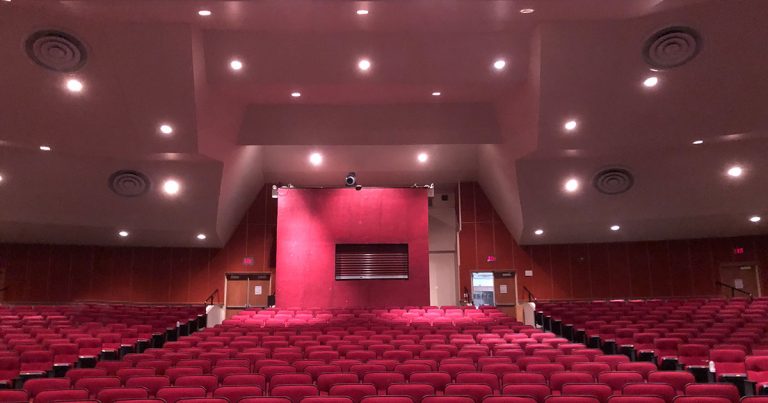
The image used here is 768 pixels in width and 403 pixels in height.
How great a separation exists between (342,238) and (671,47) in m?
10.3

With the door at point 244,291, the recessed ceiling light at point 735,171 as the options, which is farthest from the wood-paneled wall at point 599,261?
the door at point 244,291

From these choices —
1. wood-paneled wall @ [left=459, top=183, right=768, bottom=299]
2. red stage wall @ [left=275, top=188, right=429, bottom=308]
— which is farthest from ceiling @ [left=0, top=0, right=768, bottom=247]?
red stage wall @ [left=275, top=188, right=429, bottom=308]

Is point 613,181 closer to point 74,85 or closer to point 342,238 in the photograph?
point 342,238

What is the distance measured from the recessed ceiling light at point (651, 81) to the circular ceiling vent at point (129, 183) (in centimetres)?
1267

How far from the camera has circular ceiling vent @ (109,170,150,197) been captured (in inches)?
607

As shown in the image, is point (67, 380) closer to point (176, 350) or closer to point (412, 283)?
point (176, 350)

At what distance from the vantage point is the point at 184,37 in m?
11.3

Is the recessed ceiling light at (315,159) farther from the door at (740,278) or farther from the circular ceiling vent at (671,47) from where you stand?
the door at (740,278)

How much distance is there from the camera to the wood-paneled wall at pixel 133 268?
18.7 metres

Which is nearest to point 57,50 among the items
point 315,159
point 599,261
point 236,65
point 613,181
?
point 236,65

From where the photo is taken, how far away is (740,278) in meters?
18.5

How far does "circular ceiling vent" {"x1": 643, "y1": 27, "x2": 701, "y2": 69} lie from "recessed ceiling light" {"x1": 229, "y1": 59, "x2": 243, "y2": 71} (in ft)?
28.0

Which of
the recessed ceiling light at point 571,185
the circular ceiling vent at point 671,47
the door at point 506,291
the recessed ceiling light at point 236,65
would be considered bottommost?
the door at point 506,291

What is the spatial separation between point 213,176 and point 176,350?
7.48 meters
